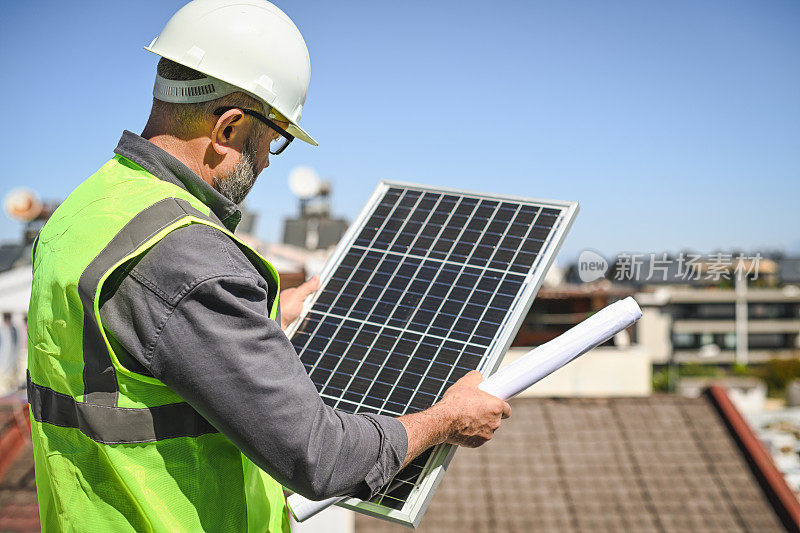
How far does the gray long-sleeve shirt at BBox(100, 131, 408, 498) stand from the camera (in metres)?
1.78

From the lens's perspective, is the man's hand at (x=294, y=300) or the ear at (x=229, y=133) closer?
the ear at (x=229, y=133)

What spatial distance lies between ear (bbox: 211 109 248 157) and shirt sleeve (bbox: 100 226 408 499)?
1.32 feet

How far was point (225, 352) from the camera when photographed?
5.87ft

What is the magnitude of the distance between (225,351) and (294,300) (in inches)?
60.6

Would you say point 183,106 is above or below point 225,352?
above

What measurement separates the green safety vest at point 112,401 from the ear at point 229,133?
0.22m

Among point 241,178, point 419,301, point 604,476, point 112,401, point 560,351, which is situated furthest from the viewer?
point 604,476

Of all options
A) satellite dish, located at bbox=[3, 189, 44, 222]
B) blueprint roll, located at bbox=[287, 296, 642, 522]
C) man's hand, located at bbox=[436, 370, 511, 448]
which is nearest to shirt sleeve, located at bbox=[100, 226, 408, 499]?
man's hand, located at bbox=[436, 370, 511, 448]

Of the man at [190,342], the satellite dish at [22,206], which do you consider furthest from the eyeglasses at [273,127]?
the satellite dish at [22,206]

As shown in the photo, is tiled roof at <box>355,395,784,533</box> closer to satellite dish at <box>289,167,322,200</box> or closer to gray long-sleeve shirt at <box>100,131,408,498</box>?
gray long-sleeve shirt at <box>100,131,408,498</box>

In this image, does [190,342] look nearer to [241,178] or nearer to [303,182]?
[241,178]

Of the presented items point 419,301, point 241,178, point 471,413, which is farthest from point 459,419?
point 241,178

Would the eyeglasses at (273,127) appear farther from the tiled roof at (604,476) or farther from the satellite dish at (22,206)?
the satellite dish at (22,206)

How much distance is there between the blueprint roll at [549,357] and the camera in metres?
2.54
